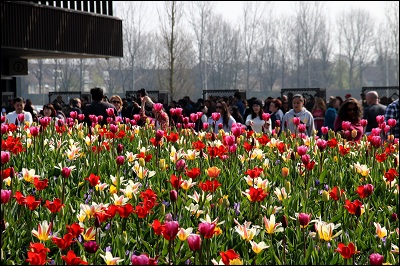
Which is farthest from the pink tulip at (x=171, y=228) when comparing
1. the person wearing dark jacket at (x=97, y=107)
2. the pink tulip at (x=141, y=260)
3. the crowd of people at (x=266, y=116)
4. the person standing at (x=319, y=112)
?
the person standing at (x=319, y=112)

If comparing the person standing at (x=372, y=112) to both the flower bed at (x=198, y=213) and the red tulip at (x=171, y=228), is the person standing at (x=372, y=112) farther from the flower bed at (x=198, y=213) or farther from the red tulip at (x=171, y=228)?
the red tulip at (x=171, y=228)

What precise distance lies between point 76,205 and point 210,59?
79.1 metres

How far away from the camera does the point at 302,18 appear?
234 ft

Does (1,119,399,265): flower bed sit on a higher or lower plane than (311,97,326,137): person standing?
lower

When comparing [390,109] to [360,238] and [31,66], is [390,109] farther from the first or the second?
[31,66]

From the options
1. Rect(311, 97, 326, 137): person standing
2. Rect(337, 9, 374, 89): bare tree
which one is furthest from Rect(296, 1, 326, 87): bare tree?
Rect(311, 97, 326, 137): person standing

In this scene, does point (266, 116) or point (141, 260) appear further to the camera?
point (266, 116)

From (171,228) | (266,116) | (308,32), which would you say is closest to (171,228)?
(171,228)

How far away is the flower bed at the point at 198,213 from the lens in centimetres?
312

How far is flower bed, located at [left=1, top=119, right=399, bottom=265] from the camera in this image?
3.12 meters

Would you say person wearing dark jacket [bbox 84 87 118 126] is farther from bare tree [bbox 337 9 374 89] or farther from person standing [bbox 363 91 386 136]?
bare tree [bbox 337 9 374 89]

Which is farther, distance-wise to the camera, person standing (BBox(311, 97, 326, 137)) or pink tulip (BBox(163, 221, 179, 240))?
person standing (BBox(311, 97, 326, 137))

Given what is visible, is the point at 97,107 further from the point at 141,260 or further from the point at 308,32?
the point at 308,32

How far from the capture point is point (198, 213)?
12.5 feet
